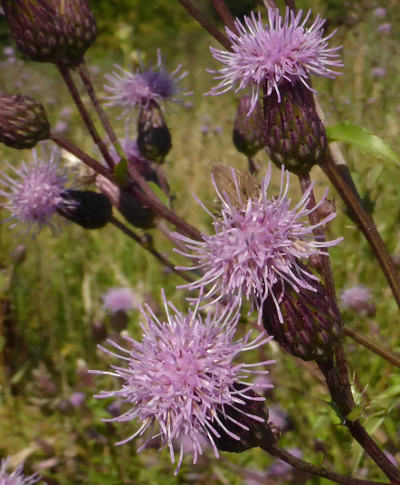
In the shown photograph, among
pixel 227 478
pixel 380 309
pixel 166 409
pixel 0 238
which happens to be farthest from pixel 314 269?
pixel 0 238

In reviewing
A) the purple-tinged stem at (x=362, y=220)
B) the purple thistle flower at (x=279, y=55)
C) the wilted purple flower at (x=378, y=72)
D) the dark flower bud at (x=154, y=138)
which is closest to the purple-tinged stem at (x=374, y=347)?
the purple-tinged stem at (x=362, y=220)

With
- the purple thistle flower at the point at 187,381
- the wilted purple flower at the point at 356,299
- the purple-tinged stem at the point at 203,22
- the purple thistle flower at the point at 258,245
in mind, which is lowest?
the purple thistle flower at the point at 187,381

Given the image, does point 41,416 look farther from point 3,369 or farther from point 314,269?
point 314,269

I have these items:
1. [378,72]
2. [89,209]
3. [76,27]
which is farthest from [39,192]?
[378,72]

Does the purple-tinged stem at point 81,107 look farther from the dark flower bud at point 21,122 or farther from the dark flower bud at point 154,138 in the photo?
the dark flower bud at point 154,138

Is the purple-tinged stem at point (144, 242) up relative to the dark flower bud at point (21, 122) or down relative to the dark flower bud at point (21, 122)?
down

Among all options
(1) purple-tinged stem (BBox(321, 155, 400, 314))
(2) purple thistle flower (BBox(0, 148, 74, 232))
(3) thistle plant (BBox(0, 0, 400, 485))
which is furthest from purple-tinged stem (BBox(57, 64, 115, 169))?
(1) purple-tinged stem (BBox(321, 155, 400, 314))

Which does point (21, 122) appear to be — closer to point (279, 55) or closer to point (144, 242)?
point (144, 242)
